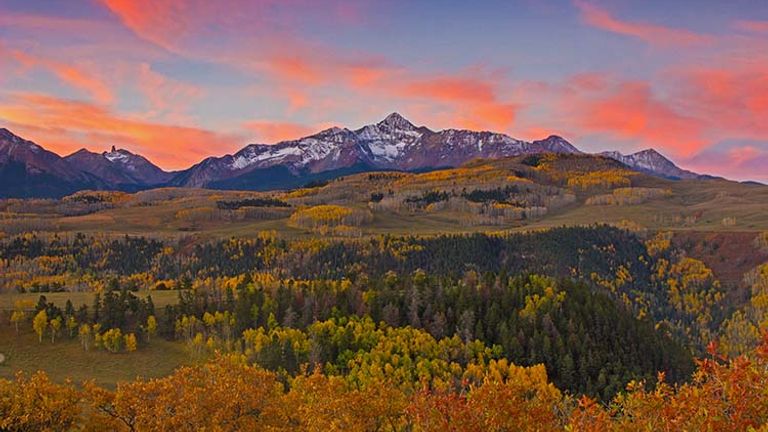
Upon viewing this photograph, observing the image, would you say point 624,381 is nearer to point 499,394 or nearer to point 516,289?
point 516,289

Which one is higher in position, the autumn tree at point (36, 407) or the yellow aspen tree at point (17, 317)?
the autumn tree at point (36, 407)

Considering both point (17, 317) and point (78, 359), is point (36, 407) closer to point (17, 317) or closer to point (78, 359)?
point (78, 359)

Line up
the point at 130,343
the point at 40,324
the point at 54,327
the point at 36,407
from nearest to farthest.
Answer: the point at 36,407, the point at 40,324, the point at 54,327, the point at 130,343

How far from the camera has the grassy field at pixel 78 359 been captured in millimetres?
128875

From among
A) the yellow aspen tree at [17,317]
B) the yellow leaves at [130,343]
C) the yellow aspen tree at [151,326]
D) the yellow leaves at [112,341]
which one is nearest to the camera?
the yellow leaves at [112,341]

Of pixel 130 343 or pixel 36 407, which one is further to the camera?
pixel 130 343

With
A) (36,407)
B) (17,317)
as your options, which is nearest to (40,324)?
(17,317)

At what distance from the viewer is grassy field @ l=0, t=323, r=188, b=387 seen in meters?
129

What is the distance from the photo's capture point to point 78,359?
13838 cm

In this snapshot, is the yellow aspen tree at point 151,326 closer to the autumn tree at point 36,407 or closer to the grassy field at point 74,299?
the grassy field at point 74,299

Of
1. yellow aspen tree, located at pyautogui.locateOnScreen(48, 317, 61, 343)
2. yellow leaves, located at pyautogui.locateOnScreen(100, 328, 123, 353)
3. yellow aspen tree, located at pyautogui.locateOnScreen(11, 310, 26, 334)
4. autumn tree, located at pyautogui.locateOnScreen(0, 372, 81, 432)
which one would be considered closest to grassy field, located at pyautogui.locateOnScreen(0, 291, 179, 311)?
yellow aspen tree, located at pyautogui.locateOnScreen(11, 310, 26, 334)

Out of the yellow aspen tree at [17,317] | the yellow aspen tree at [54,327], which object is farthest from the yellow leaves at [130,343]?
the yellow aspen tree at [17,317]

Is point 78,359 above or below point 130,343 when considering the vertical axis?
below

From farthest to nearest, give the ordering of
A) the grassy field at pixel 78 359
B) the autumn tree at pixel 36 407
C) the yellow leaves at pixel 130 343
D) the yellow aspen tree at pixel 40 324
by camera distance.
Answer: the yellow leaves at pixel 130 343
the yellow aspen tree at pixel 40 324
the grassy field at pixel 78 359
the autumn tree at pixel 36 407
